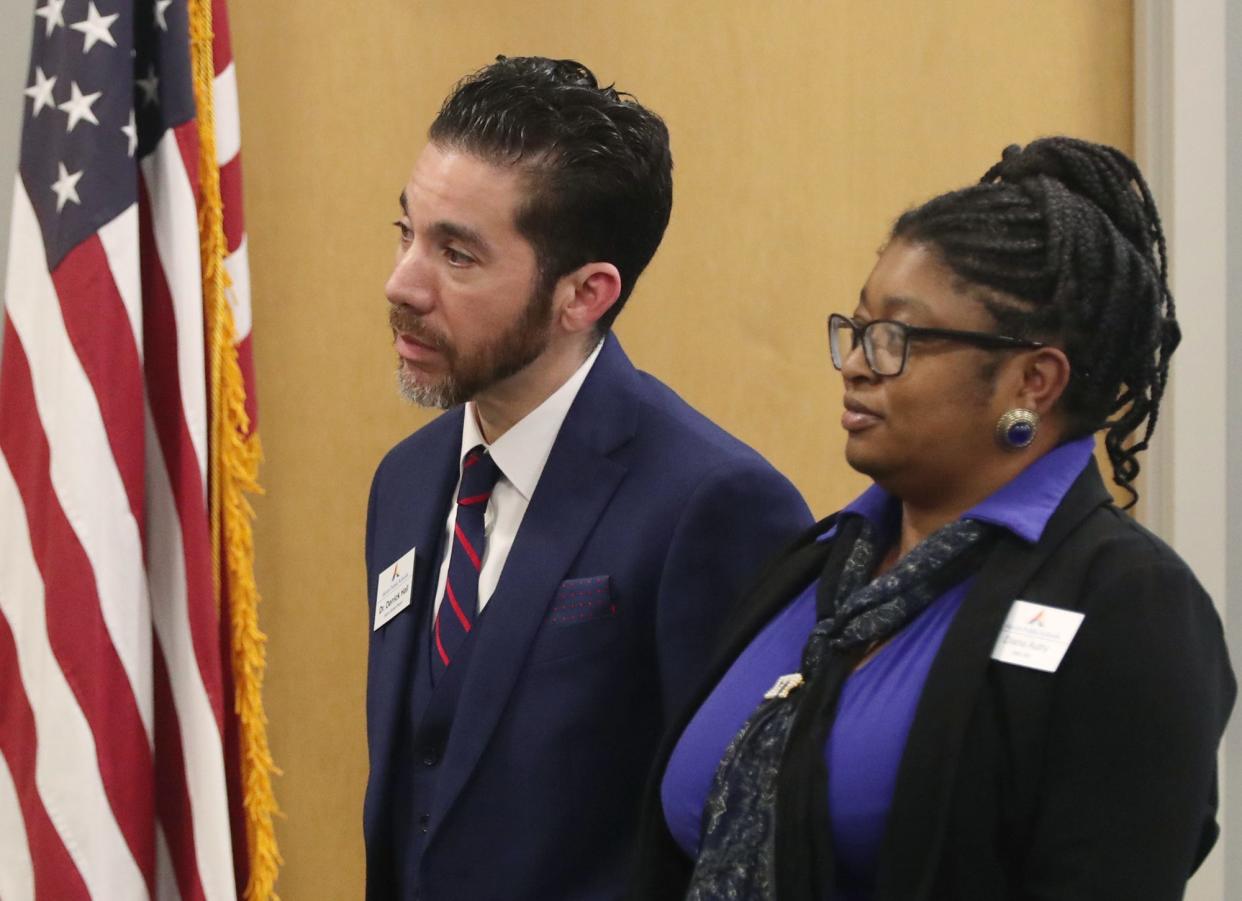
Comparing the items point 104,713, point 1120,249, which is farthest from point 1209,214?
point 104,713

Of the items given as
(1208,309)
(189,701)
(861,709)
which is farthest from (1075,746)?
(1208,309)

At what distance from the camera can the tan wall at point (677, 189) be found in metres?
2.82

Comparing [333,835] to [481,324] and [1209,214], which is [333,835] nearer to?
[481,324]

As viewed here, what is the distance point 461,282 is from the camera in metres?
1.88

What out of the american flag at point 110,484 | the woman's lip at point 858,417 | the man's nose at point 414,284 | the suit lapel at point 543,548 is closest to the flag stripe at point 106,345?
the american flag at point 110,484

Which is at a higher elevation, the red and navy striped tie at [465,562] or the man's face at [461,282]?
the man's face at [461,282]

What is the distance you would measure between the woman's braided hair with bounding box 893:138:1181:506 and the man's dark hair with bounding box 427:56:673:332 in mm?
480

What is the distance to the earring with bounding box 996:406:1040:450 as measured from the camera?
1.48 m

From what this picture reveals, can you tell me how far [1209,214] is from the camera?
2.81 m

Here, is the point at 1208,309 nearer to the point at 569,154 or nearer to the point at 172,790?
the point at 569,154

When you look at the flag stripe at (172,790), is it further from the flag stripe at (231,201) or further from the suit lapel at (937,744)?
the suit lapel at (937,744)

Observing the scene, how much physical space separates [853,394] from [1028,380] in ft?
0.56

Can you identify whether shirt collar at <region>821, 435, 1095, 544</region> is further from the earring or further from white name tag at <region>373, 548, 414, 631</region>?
white name tag at <region>373, 548, 414, 631</region>

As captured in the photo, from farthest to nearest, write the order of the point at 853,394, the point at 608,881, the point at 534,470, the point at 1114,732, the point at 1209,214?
the point at 1209,214 < the point at 534,470 < the point at 608,881 < the point at 853,394 < the point at 1114,732
